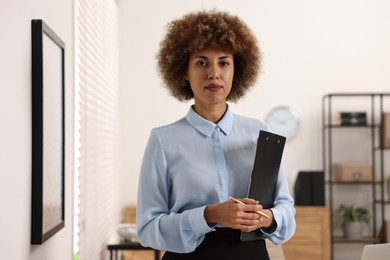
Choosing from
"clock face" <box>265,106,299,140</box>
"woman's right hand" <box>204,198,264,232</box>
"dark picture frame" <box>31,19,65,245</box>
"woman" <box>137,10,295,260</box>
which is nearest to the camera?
"woman's right hand" <box>204,198,264,232</box>

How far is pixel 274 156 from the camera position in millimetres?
1957

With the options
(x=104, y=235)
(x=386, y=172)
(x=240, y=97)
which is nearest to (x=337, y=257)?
(x=386, y=172)

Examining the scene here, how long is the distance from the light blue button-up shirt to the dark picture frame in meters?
0.61

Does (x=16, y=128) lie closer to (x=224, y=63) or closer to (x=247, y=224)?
(x=224, y=63)

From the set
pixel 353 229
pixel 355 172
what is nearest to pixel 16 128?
pixel 355 172

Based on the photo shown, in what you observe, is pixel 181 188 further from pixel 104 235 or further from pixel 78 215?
pixel 104 235

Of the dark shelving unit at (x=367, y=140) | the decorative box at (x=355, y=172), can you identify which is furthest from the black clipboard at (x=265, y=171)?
the dark shelving unit at (x=367, y=140)

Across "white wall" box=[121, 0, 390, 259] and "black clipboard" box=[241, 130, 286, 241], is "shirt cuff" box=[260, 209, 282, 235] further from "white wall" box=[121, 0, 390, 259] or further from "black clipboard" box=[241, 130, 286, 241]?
"white wall" box=[121, 0, 390, 259]

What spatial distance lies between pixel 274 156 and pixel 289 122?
475 cm

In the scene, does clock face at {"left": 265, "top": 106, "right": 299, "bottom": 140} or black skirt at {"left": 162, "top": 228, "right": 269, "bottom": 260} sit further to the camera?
clock face at {"left": 265, "top": 106, "right": 299, "bottom": 140}

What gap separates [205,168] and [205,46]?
1.13ft

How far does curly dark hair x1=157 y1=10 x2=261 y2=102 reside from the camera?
2.00 metres

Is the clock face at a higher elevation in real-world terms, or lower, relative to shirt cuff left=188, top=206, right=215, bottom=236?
higher

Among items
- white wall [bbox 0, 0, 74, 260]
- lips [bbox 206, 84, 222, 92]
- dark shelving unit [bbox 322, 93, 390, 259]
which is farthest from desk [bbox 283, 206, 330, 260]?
lips [bbox 206, 84, 222, 92]
